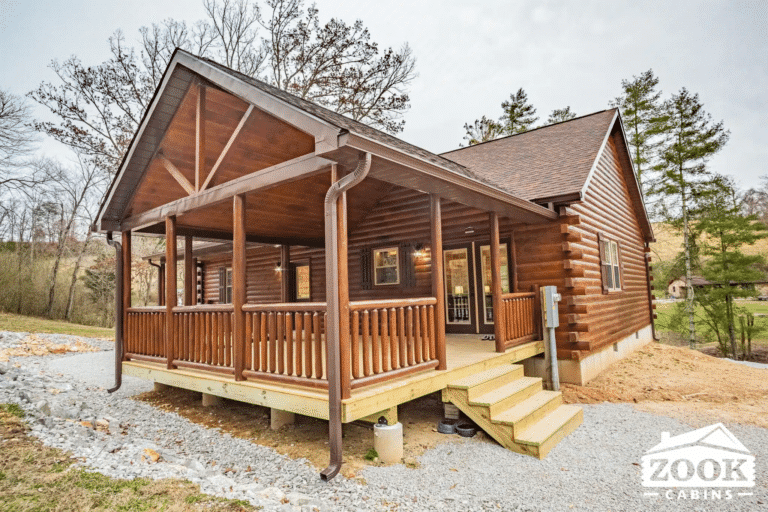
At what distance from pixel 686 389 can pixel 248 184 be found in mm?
7773

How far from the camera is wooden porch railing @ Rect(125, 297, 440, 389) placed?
3.95m

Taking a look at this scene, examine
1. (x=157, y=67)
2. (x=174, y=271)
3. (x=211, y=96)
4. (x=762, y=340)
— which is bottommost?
(x=762, y=340)

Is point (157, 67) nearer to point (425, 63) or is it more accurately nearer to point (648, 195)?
point (648, 195)

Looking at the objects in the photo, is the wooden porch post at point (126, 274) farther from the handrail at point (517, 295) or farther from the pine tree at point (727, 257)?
the pine tree at point (727, 257)

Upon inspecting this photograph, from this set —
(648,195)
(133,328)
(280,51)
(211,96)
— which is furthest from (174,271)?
(648,195)

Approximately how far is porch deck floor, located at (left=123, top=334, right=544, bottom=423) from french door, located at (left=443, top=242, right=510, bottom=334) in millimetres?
1807

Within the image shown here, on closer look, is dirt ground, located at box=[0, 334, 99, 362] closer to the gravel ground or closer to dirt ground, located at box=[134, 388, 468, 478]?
the gravel ground

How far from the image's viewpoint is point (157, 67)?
14.8 m

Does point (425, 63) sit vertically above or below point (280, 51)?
above

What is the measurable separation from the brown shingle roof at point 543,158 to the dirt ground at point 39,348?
40.7ft

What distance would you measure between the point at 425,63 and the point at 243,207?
135ft

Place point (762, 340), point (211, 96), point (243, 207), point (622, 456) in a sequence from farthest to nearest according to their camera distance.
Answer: point (762, 340) < point (211, 96) < point (243, 207) < point (622, 456)

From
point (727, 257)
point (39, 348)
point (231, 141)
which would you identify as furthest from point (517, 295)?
point (39, 348)

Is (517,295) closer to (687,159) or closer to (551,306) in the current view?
(551,306)
